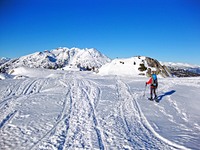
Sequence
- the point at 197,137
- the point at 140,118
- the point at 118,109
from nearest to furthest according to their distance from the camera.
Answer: the point at 197,137
the point at 140,118
the point at 118,109

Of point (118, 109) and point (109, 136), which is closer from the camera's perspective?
point (109, 136)

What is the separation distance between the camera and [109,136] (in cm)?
761

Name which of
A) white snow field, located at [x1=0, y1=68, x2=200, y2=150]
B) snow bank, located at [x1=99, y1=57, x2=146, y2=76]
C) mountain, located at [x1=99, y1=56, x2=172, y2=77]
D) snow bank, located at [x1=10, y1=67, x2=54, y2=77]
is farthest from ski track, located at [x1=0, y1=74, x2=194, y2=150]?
snow bank, located at [x1=10, y1=67, x2=54, y2=77]

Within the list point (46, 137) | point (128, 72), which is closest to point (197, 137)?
point (46, 137)

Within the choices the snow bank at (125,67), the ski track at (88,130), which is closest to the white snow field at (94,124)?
the ski track at (88,130)

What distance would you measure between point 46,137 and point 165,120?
6453 millimetres

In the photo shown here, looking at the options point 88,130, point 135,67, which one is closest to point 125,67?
point 135,67

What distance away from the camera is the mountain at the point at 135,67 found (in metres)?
41.8

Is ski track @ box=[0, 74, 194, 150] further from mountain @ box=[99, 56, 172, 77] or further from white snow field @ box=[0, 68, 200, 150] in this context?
mountain @ box=[99, 56, 172, 77]

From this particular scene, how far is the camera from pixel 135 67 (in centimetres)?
4322

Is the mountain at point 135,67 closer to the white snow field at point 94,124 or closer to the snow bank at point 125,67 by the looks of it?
the snow bank at point 125,67

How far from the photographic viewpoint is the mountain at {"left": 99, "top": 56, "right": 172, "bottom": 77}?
41.8m

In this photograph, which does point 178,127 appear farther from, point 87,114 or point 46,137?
point 46,137

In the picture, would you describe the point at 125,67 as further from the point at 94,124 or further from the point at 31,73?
the point at 94,124
